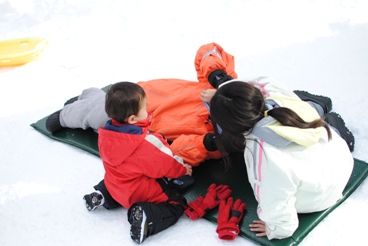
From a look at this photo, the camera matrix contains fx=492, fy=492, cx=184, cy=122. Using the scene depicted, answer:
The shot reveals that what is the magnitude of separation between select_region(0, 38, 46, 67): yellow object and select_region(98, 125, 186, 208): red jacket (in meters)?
1.71

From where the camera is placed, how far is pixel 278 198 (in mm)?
1688

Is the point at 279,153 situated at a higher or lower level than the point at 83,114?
higher

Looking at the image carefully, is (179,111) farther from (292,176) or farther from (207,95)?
(292,176)

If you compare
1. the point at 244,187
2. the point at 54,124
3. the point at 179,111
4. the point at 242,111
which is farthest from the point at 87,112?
the point at 242,111

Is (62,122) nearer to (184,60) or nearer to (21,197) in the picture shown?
(21,197)

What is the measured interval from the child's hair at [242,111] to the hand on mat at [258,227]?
35cm

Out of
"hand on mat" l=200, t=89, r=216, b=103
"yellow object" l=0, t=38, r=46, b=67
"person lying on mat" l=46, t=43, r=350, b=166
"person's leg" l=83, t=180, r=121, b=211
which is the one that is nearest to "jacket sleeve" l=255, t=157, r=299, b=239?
"person lying on mat" l=46, t=43, r=350, b=166

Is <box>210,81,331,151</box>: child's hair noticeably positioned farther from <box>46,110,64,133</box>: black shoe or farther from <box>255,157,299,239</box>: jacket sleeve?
<box>46,110,64,133</box>: black shoe

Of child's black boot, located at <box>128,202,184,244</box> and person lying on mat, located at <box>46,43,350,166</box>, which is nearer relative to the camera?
child's black boot, located at <box>128,202,184,244</box>

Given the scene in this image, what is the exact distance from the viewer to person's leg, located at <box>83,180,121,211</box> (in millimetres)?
2039

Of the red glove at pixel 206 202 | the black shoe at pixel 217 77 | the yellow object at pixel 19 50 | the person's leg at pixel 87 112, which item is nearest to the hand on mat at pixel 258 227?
the red glove at pixel 206 202

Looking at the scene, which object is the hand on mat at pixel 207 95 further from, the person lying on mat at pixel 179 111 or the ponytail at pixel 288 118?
the ponytail at pixel 288 118

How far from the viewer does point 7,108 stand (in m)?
2.96

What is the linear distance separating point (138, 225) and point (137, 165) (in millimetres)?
228
